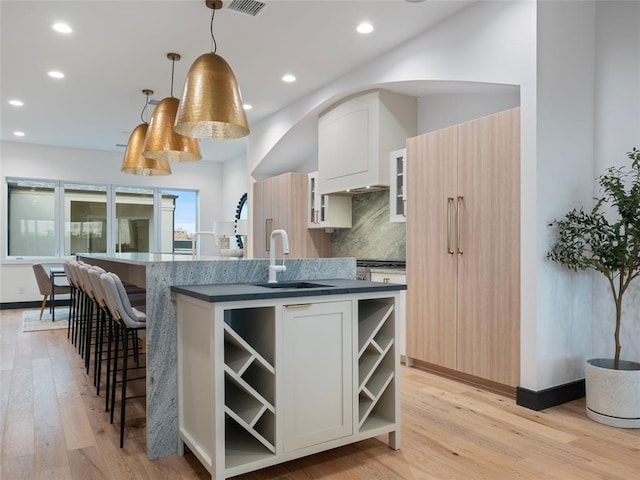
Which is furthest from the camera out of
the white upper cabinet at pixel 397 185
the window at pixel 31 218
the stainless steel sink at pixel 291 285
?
the window at pixel 31 218

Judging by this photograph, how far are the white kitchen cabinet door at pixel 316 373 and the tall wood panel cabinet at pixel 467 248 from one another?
4.74 feet

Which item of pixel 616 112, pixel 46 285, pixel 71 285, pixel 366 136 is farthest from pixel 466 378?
pixel 46 285

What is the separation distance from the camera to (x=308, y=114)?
17.8ft

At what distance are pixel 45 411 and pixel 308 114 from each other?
3.88 metres

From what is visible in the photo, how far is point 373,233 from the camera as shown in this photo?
5.31 m

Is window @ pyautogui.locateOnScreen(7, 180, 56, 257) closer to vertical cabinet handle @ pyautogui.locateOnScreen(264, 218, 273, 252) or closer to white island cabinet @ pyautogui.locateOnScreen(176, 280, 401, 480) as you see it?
vertical cabinet handle @ pyautogui.locateOnScreen(264, 218, 273, 252)

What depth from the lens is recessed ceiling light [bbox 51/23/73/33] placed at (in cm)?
372

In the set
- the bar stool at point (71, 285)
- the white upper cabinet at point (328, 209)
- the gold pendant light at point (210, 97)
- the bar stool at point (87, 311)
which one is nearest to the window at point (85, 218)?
the bar stool at point (71, 285)

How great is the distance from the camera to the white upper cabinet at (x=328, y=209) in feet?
18.0

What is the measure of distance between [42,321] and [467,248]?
5965mm

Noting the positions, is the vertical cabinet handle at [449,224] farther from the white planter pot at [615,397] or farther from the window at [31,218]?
the window at [31,218]

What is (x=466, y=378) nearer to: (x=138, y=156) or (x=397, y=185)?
(x=397, y=185)

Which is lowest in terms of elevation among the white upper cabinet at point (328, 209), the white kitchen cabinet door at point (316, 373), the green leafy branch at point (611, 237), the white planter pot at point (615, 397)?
the white planter pot at point (615, 397)

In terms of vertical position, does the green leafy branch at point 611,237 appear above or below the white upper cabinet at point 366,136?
below
